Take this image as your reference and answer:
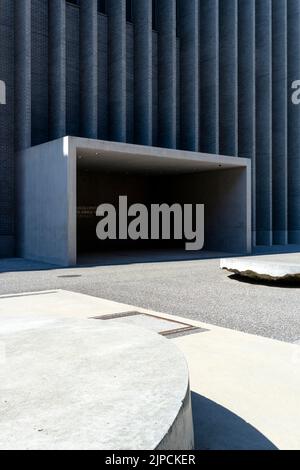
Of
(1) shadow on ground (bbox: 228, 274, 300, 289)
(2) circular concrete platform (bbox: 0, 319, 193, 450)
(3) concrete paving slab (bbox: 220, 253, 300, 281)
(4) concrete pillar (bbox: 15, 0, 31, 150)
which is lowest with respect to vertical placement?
(1) shadow on ground (bbox: 228, 274, 300, 289)

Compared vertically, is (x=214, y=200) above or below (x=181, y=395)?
above

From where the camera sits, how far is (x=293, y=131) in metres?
35.1

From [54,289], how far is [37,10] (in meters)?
18.6

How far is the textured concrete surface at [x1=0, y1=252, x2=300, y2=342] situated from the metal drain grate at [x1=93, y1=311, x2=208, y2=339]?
664mm

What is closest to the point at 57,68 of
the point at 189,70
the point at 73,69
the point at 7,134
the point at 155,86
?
the point at 73,69

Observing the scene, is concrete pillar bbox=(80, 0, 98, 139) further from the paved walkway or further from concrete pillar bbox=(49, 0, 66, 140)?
the paved walkway

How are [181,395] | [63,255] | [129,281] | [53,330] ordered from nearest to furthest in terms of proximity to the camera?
[181,395], [53,330], [129,281], [63,255]

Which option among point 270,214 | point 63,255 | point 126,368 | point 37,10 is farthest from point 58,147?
point 270,214

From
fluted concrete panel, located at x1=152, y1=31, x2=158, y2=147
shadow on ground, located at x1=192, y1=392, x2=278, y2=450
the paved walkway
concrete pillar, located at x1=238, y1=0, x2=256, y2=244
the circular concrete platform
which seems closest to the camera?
the circular concrete platform

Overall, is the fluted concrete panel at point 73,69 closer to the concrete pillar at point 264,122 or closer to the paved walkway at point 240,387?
the concrete pillar at point 264,122

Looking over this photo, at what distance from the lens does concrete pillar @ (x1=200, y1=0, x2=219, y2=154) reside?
2930 centimetres

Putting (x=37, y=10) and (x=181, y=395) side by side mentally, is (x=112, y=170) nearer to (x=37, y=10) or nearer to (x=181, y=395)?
(x=37, y=10)

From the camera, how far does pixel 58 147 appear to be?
61.1 ft

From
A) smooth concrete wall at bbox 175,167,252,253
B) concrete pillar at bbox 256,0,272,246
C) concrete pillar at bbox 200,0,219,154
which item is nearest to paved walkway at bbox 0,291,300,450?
smooth concrete wall at bbox 175,167,252,253
